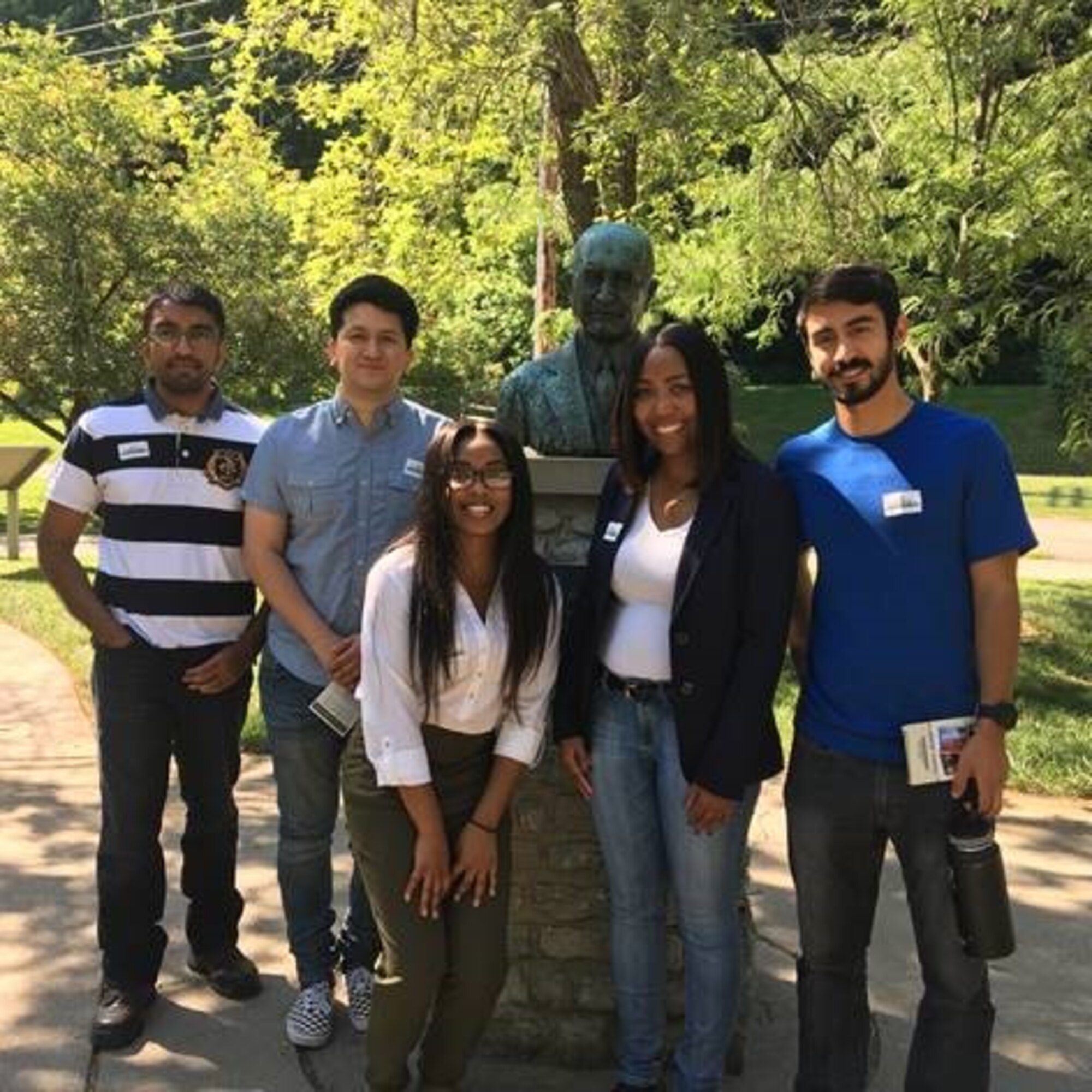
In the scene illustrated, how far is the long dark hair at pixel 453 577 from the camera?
2.58 metres

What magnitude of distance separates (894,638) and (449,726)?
93 cm

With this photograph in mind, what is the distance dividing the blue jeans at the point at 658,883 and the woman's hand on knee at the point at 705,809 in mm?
19

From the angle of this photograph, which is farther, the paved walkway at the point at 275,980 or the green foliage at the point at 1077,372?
the green foliage at the point at 1077,372

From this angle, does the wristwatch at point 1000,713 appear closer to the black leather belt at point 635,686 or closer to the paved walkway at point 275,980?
the black leather belt at point 635,686

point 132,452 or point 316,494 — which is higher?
point 132,452

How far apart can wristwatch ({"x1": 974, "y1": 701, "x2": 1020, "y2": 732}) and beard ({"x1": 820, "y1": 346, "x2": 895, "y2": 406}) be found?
653 millimetres

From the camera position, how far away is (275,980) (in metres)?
3.64

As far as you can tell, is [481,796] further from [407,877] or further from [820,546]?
[820,546]

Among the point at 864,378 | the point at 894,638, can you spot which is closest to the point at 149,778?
the point at 894,638

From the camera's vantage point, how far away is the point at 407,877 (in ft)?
8.62

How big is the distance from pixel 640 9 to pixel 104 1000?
501cm

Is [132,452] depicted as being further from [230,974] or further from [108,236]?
[108,236]

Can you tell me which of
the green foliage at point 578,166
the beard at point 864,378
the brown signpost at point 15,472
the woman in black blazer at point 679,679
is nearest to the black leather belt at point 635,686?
the woman in black blazer at point 679,679

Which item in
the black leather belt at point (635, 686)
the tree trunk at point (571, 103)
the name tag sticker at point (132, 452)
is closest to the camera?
the black leather belt at point (635, 686)
